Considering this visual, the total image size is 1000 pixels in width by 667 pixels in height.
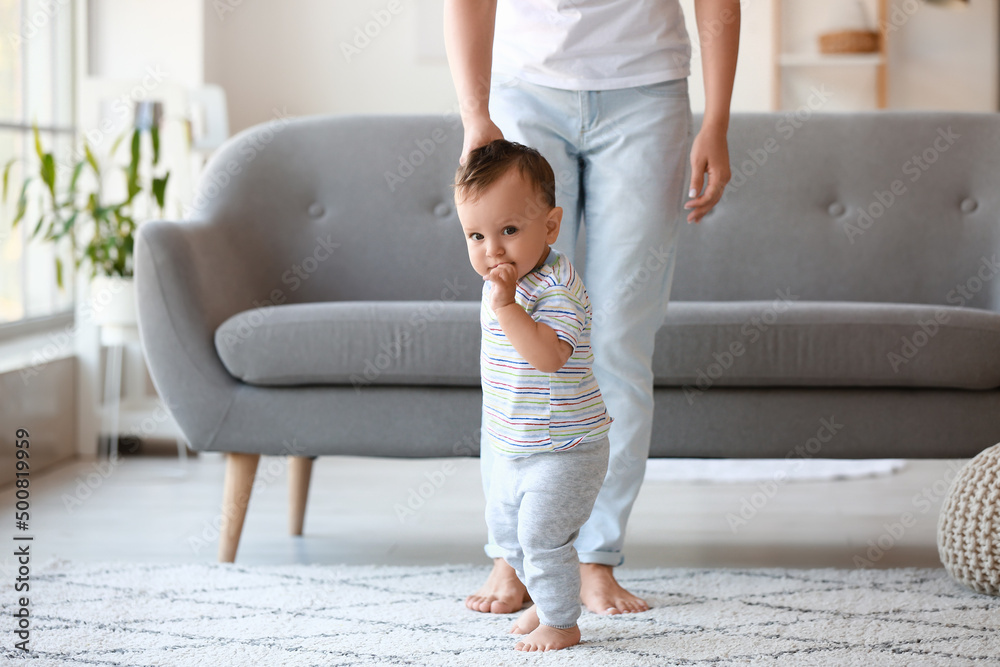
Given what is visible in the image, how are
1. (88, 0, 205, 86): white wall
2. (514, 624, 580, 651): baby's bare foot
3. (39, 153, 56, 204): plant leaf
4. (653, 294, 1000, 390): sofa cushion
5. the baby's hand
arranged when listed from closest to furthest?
the baby's hand → (514, 624, 580, 651): baby's bare foot → (653, 294, 1000, 390): sofa cushion → (39, 153, 56, 204): plant leaf → (88, 0, 205, 86): white wall

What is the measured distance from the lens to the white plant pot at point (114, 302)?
2408 mm

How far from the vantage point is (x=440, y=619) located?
1229mm

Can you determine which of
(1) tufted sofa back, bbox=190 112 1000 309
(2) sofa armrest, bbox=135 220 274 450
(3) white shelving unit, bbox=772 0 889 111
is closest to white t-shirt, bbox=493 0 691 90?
(2) sofa armrest, bbox=135 220 274 450

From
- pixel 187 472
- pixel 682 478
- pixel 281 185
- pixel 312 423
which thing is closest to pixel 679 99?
pixel 312 423

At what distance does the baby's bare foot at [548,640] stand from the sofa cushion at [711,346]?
0.53 m

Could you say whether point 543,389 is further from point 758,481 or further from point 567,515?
point 758,481

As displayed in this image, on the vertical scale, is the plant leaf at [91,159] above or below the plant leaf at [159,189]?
above

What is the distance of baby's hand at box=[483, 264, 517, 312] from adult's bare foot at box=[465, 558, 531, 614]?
0.44 meters

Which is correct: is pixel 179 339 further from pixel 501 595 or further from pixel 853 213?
pixel 853 213

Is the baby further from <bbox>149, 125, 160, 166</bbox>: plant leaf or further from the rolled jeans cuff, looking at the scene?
<bbox>149, 125, 160, 166</bbox>: plant leaf

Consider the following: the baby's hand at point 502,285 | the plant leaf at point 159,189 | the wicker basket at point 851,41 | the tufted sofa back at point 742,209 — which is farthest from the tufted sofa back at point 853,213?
the wicker basket at point 851,41

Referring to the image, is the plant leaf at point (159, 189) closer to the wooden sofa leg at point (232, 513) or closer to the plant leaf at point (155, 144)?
the plant leaf at point (155, 144)

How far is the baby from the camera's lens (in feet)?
3.27

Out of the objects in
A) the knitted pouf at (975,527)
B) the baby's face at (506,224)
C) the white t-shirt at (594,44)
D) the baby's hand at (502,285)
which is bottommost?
the knitted pouf at (975,527)
